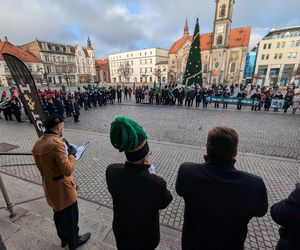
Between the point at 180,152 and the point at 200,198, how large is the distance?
4.83 m

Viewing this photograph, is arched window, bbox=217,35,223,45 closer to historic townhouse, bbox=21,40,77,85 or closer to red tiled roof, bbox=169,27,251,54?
red tiled roof, bbox=169,27,251,54

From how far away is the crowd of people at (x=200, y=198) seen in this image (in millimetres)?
1297

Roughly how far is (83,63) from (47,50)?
17.2 meters

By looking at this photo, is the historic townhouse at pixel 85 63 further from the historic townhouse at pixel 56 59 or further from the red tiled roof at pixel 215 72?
the red tiled roof at pixel 215 72

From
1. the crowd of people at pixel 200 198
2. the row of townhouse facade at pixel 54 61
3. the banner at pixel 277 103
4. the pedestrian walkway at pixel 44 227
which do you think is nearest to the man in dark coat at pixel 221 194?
the crowd of people at pixel 200 198

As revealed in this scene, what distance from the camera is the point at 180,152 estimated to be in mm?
6184

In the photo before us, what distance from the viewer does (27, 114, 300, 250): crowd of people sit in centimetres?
130

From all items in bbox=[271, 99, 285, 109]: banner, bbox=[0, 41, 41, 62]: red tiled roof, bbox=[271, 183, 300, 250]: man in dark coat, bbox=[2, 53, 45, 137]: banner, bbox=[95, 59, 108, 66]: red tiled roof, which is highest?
bbox=[95, 59, 108, 66]: red tiled roof

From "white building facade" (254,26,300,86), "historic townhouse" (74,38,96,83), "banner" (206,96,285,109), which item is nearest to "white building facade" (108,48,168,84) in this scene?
"historic townhouse" (74,38,96,83)

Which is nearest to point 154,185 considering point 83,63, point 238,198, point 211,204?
point 211,204

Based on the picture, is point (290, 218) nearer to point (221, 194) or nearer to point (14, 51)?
point (221, 194)

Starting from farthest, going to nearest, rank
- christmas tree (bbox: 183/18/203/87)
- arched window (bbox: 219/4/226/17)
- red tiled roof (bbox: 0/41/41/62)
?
arched window (bbox: 219/4/226/17)
red tiled roof (bbox: 0/41/41/62)
christmas tree (bbox: 183/18/203/87)

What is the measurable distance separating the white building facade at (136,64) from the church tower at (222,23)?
31910 mm

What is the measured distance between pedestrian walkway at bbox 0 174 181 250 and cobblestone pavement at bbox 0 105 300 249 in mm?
325
